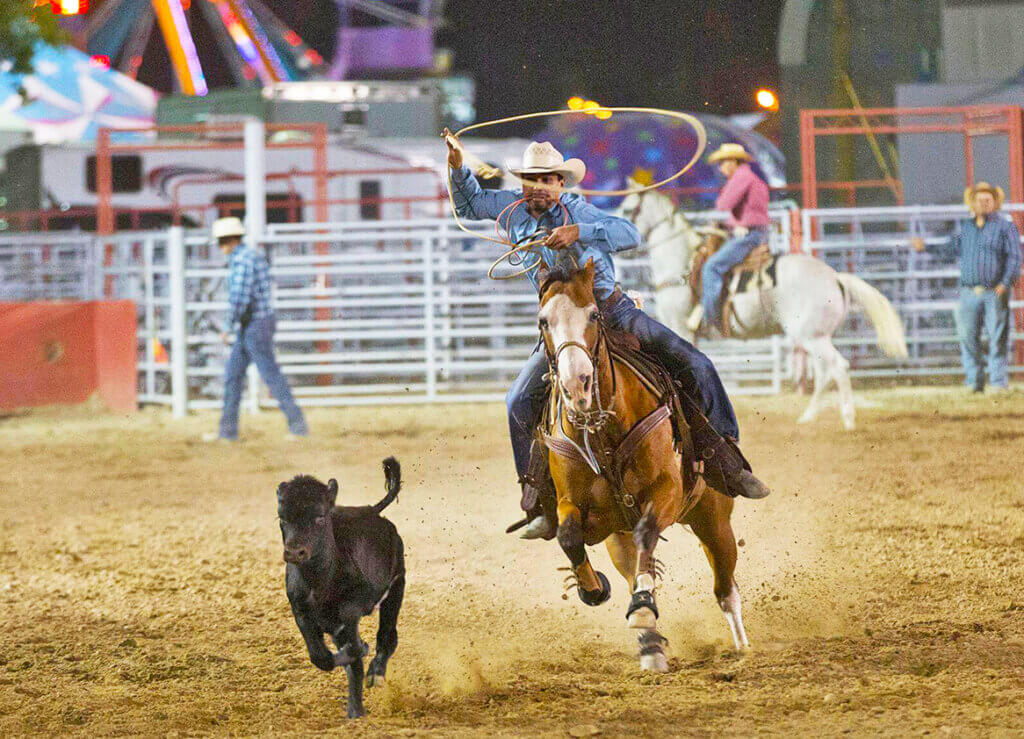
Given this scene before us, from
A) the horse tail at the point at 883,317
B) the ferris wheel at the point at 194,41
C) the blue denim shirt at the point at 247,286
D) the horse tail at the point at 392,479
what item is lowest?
the horse tail at the point at 392,479

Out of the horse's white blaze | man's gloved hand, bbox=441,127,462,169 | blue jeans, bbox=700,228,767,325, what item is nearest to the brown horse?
the horse's white blaze

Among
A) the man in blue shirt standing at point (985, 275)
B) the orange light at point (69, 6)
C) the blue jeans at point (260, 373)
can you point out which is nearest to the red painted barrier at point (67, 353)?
the blue jeans at point (260, 373)

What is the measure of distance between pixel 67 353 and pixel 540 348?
10.5 meters

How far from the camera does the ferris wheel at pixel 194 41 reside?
28.2 meters

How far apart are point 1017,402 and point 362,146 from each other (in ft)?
36.4

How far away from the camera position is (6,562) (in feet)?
20.8

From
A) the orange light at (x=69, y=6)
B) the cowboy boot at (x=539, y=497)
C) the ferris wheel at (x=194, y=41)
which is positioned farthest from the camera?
the ferris wheel at (x=194, y=41)

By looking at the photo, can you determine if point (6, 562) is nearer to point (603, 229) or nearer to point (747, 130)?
point (603, 229)

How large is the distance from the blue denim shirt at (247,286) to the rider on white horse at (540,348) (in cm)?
617

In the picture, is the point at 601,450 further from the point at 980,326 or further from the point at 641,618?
the point at 980,326

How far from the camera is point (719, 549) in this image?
4508mm

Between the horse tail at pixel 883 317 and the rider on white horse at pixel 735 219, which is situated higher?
the rider on white horse at pixel 735 219

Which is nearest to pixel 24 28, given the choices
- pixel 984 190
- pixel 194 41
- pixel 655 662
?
pixel 655 662

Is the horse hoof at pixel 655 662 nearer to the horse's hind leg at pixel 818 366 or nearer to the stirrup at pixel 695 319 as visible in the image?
the horse's hind leg at pixel 818 366
